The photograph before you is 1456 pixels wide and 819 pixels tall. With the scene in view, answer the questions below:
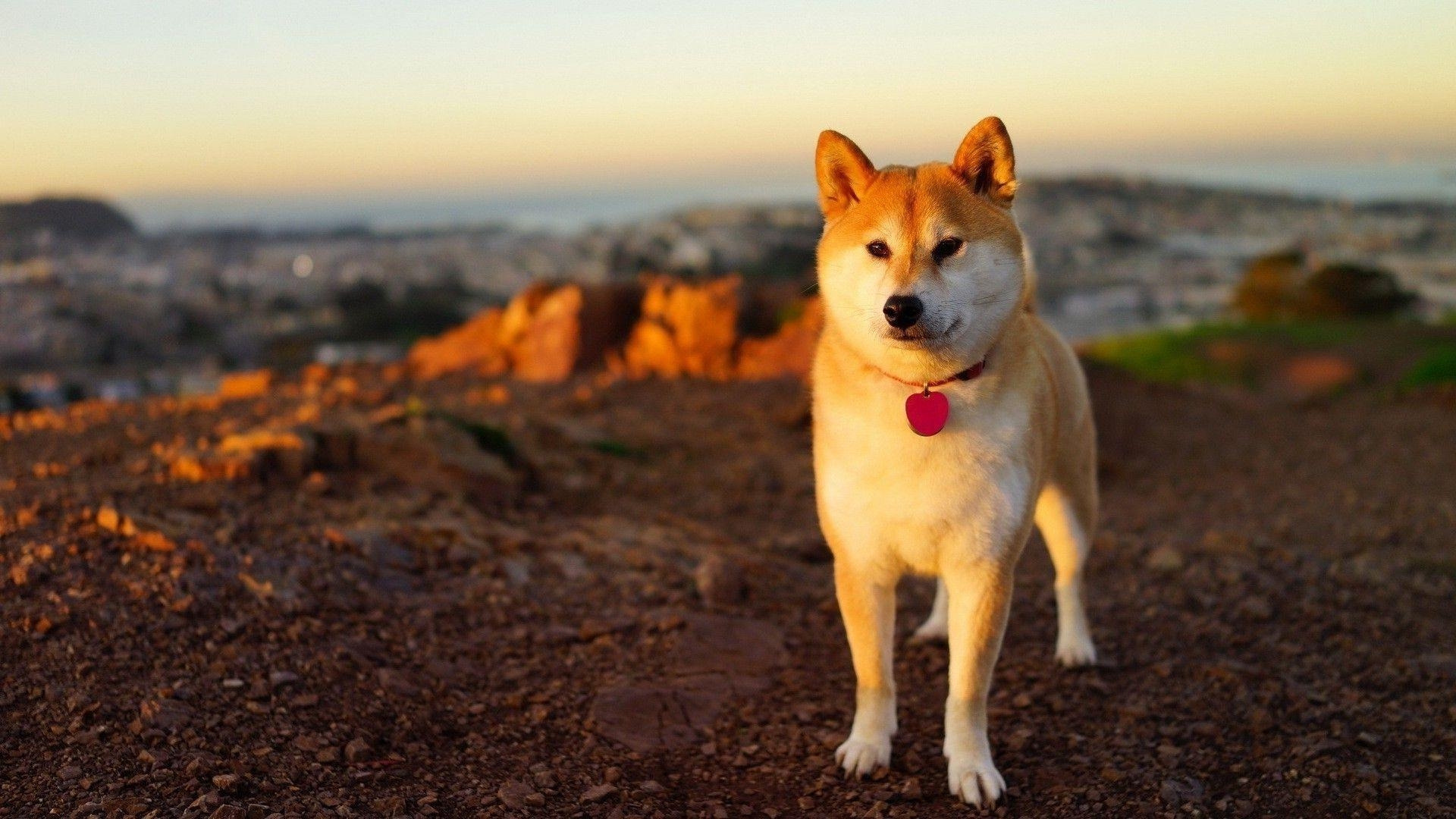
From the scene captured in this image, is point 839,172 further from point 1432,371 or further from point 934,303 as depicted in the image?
point 1432,371

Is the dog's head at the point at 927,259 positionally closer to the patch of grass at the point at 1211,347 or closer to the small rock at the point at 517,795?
the small rock at the point at 517,795

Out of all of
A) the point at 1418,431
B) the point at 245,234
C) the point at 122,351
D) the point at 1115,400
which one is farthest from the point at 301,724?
the point at 245,234

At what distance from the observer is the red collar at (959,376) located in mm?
3932

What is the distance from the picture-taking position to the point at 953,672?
421 centimetres

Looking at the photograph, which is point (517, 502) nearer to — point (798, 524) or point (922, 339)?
point (798, 524)

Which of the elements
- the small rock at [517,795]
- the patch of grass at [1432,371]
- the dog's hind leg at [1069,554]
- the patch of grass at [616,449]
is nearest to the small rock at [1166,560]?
the dog's hind leg at [1069,554]

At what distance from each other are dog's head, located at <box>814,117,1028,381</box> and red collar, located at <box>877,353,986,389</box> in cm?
2

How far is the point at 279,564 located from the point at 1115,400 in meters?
9.35

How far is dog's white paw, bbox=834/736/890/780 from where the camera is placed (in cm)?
431

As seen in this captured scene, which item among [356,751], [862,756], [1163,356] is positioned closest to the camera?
[356,751]

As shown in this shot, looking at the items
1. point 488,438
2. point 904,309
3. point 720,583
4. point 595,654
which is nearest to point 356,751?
point 595,654

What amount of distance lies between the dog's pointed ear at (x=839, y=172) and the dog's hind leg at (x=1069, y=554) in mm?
1887

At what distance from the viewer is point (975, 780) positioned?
4.11 m

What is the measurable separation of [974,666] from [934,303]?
4.94ft
